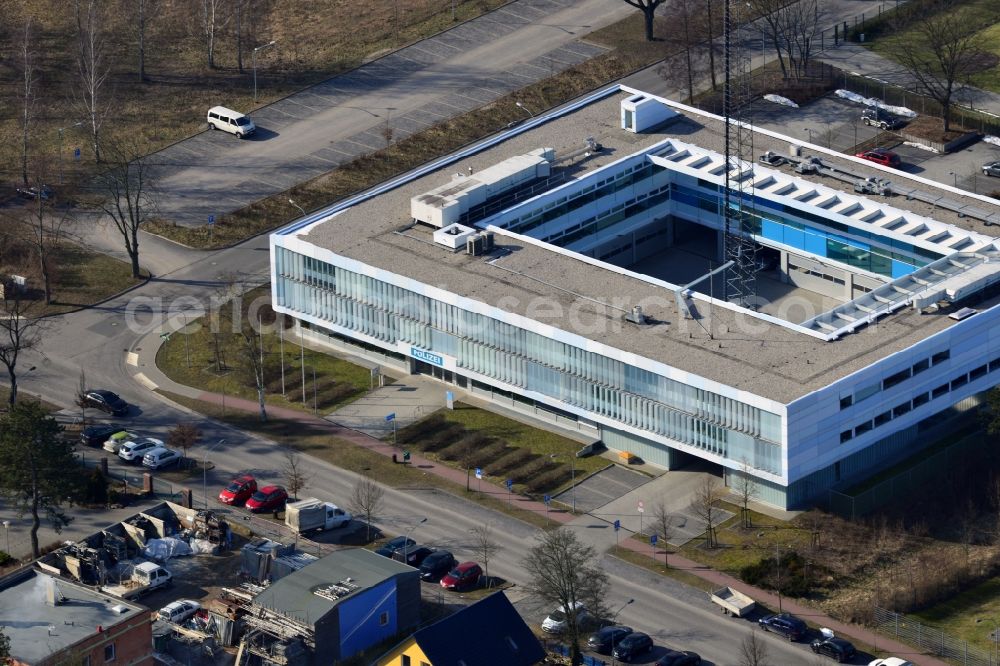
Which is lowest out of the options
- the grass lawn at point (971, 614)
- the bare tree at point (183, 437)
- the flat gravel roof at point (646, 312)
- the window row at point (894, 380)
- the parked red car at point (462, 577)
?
the grass lawn at point (971, 614)

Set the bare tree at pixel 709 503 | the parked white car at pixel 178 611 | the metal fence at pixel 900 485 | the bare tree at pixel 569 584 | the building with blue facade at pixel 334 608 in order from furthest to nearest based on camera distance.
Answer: the metal fence at pixel 900 485, the bare tree at pixel 709 503, the parked white car at pixel 178 611, the bare tree at pixel 569 584, the building with blue facade at pixel 334 608

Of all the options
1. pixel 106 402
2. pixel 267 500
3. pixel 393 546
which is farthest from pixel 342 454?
pixel 106 402

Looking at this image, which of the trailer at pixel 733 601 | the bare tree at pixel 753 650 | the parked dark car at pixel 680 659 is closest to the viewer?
the bare tree at pixel 753 650

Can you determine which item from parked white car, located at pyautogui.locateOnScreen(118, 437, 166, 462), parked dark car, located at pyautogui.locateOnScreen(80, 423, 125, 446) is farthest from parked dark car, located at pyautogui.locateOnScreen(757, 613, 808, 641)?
parked dark car, located at pyautogui.locateOnScreen(80, 423, 125, 446)

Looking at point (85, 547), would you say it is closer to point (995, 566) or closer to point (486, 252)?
point (486, 252)

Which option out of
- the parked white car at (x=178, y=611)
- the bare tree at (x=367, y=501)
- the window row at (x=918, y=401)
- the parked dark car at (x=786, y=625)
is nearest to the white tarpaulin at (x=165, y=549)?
the parked white car at (x=178, y=611)

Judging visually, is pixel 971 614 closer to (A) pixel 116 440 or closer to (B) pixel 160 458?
(B) pixel 160 458

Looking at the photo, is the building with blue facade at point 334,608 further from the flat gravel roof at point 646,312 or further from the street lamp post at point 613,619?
the flat gravel roof at point 646,312

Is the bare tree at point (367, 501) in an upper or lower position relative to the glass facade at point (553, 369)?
lower
